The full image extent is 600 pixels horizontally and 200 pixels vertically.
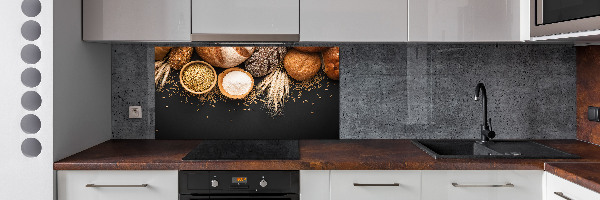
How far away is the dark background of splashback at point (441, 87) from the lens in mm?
2672

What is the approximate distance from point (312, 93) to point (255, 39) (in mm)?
532

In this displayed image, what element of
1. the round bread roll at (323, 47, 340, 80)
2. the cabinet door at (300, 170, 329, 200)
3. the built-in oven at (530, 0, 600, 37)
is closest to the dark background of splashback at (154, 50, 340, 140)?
the round bread roll at (323, 47, 340, 80)

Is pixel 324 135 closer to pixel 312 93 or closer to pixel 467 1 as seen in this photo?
pixel 312 93

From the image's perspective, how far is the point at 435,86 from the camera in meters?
2.68

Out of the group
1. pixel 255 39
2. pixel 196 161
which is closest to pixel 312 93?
pixel 255 39

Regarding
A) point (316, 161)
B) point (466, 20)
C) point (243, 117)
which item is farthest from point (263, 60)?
point (466, 20)

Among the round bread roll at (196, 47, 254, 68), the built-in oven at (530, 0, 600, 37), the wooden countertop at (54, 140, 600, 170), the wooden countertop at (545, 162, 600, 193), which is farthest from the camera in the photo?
the round bread roll at (196, 47, 254, 68)

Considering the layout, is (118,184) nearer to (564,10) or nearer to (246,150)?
(246,150)

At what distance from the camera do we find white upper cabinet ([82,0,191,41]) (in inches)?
89.6
